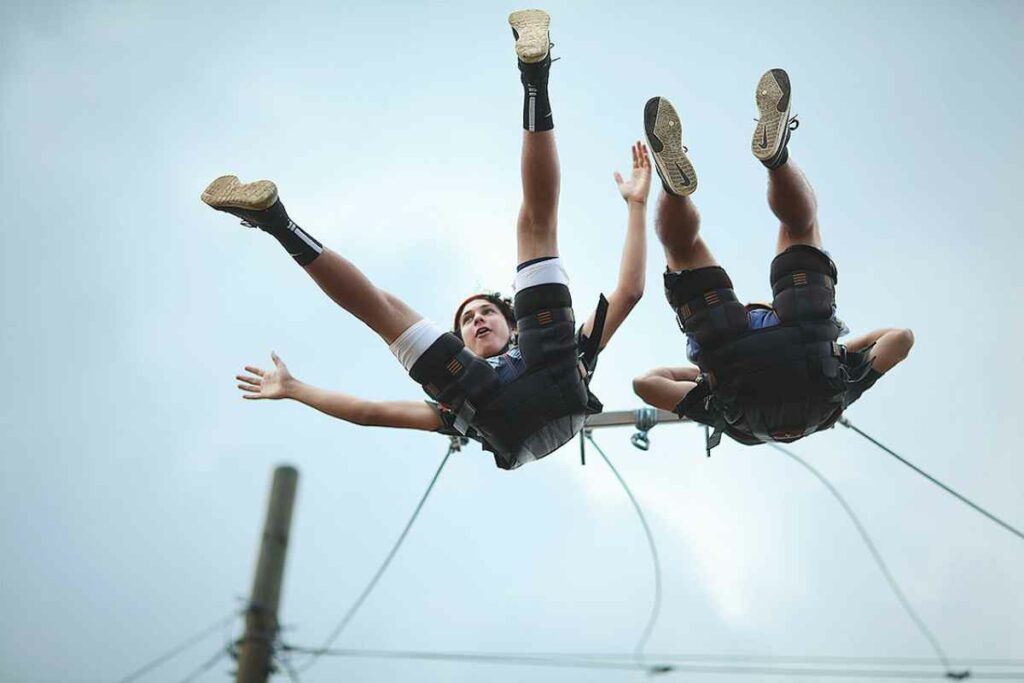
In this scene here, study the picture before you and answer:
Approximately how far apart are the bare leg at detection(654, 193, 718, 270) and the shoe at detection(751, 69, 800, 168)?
392 mm

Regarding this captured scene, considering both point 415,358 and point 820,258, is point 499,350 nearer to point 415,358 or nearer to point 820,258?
point 415,358

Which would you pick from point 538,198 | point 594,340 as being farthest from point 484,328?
point 538,198

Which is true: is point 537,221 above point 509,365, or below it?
above

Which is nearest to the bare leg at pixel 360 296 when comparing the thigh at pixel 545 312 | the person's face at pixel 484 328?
the thigh at pixel 545 312

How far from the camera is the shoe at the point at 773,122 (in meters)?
4.36

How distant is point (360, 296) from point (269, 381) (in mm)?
944

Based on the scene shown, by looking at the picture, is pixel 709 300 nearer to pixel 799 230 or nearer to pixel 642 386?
pixel 799 230

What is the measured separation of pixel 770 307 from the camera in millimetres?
4840

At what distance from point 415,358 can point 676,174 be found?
1304 millimetres

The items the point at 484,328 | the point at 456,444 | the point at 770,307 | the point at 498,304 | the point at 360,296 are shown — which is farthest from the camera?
the point at 456,444

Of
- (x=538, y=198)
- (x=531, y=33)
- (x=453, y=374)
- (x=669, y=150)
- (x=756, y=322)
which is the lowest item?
(x=453, y=374)

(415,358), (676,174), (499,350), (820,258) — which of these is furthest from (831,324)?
(415,358)

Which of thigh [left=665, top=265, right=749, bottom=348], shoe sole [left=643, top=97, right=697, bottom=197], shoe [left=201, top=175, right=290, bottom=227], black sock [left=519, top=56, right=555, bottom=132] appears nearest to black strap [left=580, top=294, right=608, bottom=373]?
thigh [left=665, top=265, right=749, bottom=348]

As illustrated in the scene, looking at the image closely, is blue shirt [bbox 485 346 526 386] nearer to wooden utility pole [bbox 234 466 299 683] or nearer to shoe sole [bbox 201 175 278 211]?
shoe sole [bbox 201 175 278 211]
